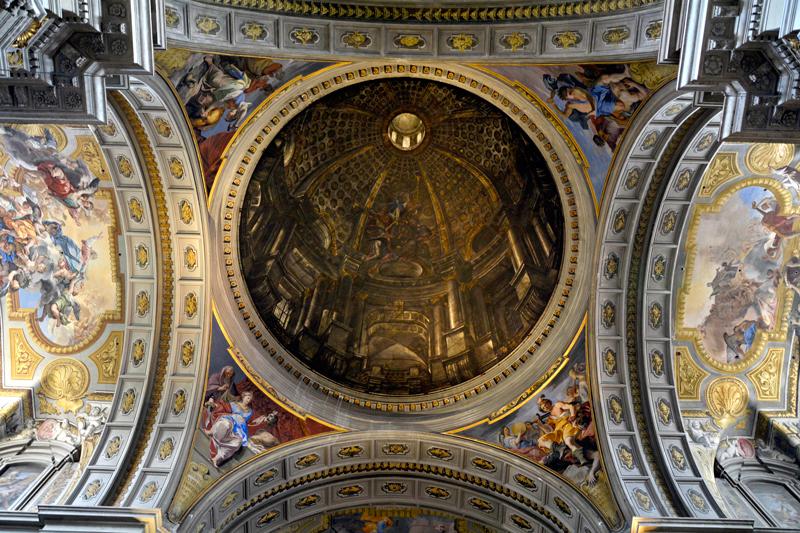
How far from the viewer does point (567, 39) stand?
1085 centimetres

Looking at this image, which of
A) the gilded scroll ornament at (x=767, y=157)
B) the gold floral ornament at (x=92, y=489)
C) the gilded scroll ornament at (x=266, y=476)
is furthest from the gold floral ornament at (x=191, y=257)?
the gilded scroll ornament at (x=767, y=157)

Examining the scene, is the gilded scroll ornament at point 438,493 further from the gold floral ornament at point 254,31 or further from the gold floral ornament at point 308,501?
the gold floral ornament at point 254,31

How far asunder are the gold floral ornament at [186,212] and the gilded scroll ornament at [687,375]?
35.9 feet

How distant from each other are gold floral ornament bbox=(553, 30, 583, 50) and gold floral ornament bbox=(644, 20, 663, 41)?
3.77 feet

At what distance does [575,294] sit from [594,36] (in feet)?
18.5

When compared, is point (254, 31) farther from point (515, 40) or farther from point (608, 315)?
point (608, 315)

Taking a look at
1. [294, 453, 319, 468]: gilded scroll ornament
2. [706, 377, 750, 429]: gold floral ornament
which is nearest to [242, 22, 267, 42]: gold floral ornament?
[294, 453, 319, 468]: gilded scroll ornament

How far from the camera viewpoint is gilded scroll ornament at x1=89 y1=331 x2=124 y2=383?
14086mm

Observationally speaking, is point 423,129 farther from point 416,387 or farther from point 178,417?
point 178,417

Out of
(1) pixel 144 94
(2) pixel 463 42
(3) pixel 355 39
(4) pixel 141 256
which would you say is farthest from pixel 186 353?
(2) pixel 463 42

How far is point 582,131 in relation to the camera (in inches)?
491

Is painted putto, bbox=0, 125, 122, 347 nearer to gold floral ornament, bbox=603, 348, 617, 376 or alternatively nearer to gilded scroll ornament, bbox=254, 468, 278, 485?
gilded scroll ornament, bbox=254, 468, 278, 485

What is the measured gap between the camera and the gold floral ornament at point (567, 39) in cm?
1079

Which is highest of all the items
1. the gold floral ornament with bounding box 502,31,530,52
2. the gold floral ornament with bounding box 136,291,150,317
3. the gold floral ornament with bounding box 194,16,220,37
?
the gold floral ornament with bounding box 502,31,530,52
